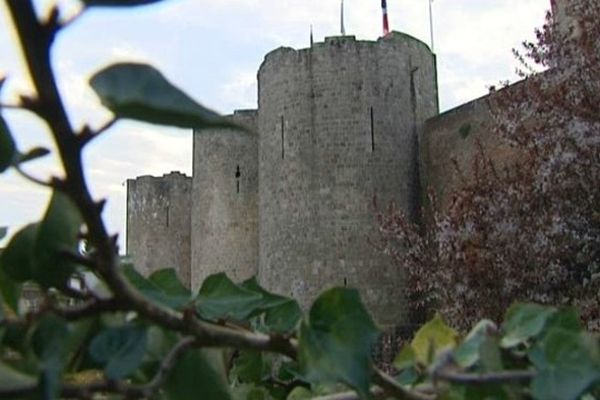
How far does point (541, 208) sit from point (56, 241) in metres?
8.21

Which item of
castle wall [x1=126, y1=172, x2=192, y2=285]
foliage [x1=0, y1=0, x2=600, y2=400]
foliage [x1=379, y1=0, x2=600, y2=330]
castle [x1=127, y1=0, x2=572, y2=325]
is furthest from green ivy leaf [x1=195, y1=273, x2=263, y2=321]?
castle wall [x1=126, y1=172, x2=192, y2=285]

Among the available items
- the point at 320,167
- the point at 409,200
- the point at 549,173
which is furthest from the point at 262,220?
the point at 549,173

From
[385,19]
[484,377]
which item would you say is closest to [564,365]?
[484,377]

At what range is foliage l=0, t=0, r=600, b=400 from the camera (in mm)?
483

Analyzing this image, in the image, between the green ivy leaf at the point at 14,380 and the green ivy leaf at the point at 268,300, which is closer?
the green ivy leaf at the point at 14,380

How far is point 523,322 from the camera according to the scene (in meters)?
0.71

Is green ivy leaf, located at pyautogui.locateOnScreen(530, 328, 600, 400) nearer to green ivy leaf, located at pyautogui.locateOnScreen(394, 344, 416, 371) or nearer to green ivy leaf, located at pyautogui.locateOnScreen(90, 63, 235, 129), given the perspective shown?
green ivy leaf, located at pyautogui.locateOnScreen(394, 344, 416, 371)

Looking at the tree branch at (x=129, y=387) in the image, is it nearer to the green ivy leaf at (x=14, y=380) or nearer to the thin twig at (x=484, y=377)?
the green ivy leaf at (x=14, y=380)

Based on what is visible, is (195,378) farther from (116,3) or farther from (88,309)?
(116,3)

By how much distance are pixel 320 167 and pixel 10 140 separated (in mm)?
14831

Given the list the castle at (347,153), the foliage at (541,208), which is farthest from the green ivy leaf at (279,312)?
the castle at (347,153)

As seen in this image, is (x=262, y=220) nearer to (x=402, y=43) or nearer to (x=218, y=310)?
(x=402, y=43)

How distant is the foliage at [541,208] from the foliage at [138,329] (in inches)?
271

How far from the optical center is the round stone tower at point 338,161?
15242 mm
